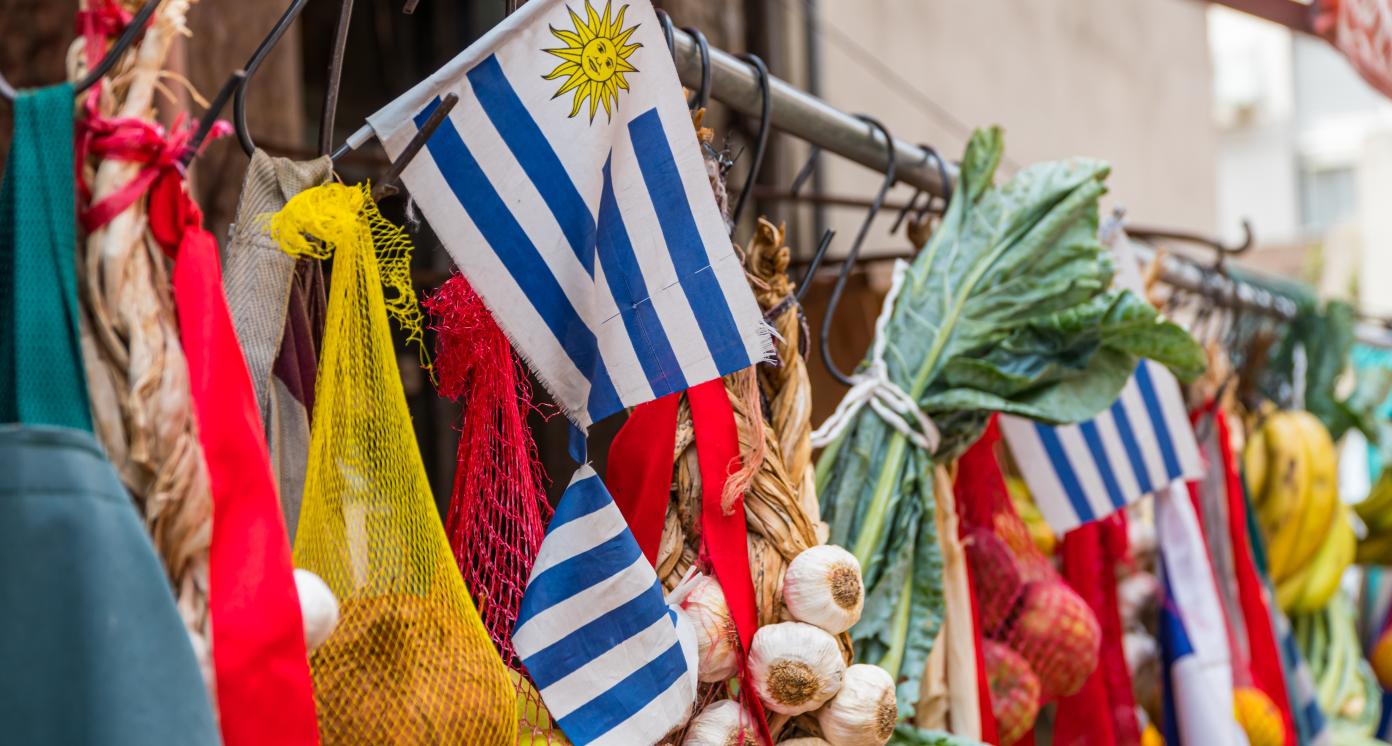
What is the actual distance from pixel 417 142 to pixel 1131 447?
1076 millimetres

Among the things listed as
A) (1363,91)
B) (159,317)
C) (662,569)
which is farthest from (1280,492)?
(1363,91)

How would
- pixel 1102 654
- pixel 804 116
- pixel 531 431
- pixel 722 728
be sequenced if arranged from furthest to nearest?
pixel 1102 654 → pixel 804 116 → pixel 531 431 → pixel 722 728

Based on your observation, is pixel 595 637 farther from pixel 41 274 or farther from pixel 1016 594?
pixel 1016 594

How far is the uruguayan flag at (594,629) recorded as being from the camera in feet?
3.13

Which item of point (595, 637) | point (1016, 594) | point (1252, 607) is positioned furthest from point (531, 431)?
point (1252, 607)

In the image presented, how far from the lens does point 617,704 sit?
0.96m

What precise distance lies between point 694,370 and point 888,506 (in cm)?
41

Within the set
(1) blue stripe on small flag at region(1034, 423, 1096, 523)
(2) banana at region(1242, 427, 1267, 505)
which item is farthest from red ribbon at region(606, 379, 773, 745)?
(2) banana at region(1242, 427, 1267, 505)

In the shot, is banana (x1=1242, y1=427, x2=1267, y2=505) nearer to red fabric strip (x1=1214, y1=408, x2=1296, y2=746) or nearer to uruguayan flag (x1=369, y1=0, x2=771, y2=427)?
red fabric strip (x1=1214, y1=408, x2=1296, y2=746)

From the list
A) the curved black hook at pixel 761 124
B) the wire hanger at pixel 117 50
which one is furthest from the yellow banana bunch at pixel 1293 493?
the wire hanger at pixel 117 50

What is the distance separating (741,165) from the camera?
3.38 metres

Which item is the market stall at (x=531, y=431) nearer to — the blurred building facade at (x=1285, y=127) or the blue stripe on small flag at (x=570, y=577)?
the blue stripe on small flag at (x=570, y=577)

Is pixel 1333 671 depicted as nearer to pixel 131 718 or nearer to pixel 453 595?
pixel 453 595

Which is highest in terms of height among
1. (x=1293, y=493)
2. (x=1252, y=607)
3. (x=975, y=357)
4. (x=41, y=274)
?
(x=41, y=274)
